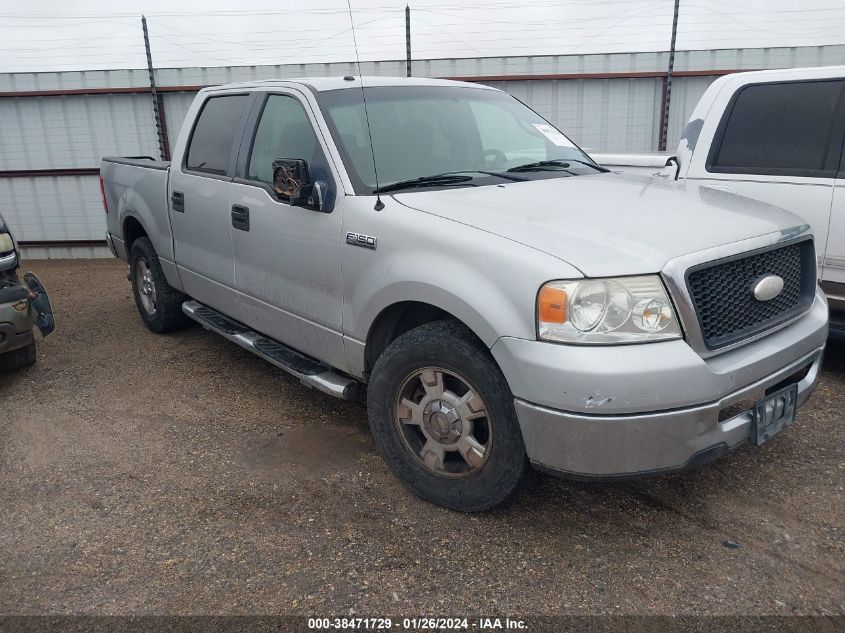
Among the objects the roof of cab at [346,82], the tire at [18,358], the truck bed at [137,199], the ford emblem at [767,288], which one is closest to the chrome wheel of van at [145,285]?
the truck bed at [137,199]

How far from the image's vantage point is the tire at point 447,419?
2.77 meters

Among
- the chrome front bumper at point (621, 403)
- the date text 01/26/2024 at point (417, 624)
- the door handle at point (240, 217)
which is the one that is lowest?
the date text 01/26/2024 at point (417, 624)

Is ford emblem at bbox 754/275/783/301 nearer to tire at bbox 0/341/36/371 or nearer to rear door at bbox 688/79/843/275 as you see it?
rear door at bbox 688/79/843/275

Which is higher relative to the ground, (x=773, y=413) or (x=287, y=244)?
(x=287, y=244)

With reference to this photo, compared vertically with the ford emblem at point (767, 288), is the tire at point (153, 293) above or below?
below

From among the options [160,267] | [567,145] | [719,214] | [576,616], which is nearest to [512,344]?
[576,616]

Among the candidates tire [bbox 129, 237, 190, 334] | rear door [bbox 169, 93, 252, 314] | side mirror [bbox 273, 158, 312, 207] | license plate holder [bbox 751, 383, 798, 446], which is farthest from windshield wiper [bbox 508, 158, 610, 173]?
tire [bbox 129, 237, 190, 334]

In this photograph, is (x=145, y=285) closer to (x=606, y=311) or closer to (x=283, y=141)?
(x=283, y=141)

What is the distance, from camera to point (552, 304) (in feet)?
8.22

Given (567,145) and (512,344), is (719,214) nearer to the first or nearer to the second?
(512,344)

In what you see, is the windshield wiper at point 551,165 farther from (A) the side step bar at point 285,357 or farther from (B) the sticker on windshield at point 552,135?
(A) the side step bar at point 285,357

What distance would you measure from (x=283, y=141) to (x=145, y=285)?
2.61 m

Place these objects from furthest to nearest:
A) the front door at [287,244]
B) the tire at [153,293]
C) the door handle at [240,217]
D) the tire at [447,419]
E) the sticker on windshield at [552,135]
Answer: the tire at [153,293], the sticker on windshield at [552,135], the door handle at [240,217], the front door at [287,244], the tire at [447,419]

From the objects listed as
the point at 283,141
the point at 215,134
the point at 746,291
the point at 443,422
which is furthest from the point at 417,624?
the point at 215,134
